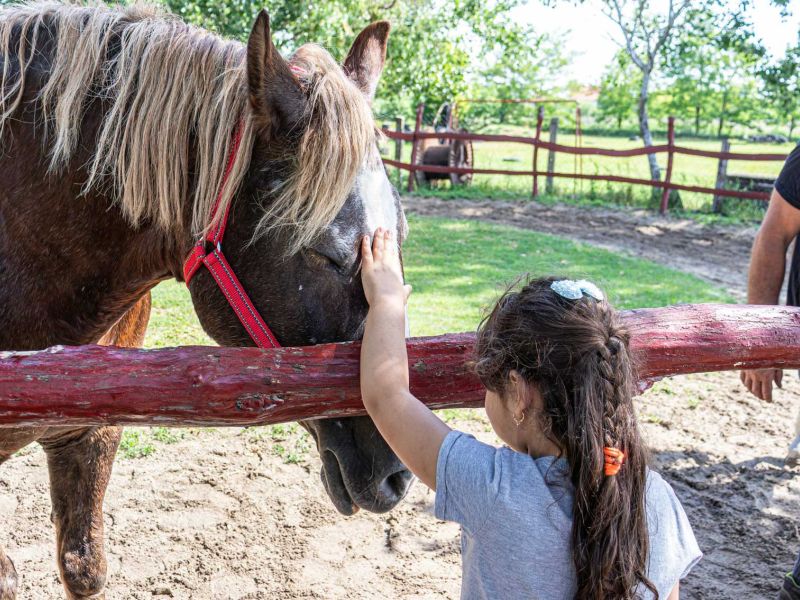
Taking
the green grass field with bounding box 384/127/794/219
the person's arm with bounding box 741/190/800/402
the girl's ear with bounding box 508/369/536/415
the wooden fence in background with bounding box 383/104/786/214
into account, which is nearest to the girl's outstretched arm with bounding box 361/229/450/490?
the girl's ear with bounding box 508/369/536/415

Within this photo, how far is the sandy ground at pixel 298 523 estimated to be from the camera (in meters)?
2.99

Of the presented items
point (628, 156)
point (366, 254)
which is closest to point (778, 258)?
point (366, 254)

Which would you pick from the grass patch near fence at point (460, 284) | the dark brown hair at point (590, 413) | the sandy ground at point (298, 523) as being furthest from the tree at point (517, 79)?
the dark brown hair at point (590, 413)

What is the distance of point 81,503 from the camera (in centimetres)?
263

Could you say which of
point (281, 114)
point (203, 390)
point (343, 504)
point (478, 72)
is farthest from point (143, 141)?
point (478, 72)

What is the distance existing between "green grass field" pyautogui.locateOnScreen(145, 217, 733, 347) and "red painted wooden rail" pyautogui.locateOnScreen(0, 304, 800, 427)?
358cm

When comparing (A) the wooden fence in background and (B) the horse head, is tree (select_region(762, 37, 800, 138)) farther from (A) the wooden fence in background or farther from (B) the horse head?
(B) the horse head

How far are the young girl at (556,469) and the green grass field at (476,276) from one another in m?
3.82

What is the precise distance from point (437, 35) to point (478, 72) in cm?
1344

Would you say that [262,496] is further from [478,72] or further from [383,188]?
[478,72]

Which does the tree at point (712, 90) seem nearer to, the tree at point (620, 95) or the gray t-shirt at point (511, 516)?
the tree at point (620, 95)

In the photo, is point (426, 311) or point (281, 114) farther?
point (426, 311)

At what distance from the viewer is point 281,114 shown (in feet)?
5.81

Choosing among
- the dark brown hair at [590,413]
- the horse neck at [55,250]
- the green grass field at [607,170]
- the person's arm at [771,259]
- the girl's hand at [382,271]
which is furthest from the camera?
the green grass field at [607,170]
